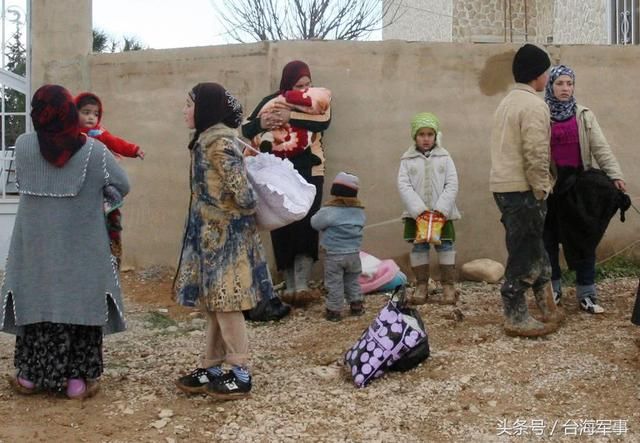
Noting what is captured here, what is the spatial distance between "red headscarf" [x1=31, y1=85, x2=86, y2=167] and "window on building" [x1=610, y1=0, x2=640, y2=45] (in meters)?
7.82

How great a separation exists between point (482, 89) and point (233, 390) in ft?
12.4

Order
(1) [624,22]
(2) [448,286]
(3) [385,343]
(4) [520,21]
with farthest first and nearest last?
(4) [520,21]
(1) [624,22]
(2) [448,286]
(3) [385,343]

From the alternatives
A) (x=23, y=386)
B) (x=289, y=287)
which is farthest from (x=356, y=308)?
(x=23, y=386)

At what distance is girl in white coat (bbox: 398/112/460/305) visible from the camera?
5891mm

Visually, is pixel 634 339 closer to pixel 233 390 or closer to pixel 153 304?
pixel 233 390

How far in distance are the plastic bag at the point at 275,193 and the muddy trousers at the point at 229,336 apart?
50 centimetres

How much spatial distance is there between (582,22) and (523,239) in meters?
9.06

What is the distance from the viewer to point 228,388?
409 cm

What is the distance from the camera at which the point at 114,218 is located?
439 cm

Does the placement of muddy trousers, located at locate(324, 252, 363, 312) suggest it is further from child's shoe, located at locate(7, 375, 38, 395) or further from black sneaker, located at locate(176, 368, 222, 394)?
child's shoe, located at locate(7, 375, 38, 395)

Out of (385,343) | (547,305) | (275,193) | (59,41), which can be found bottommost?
(385,343)

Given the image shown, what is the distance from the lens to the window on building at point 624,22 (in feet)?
32.6

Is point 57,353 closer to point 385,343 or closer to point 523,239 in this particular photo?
point 385,343

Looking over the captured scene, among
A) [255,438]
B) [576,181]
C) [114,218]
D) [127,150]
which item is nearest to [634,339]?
[576,181]
